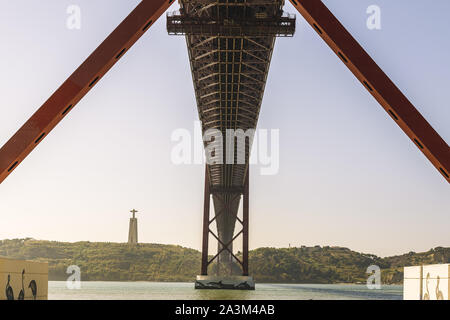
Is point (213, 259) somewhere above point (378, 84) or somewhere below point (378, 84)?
below

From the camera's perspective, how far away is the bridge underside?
19062mm

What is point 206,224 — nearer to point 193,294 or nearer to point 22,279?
point 193,294

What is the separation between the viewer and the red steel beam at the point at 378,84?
1176 centimetres

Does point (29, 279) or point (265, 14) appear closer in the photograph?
point (29, 279)

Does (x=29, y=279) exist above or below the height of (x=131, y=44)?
below

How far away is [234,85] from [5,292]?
53.3 ft

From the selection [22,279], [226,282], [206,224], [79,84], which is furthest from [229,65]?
[206,224]

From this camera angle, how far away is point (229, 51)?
2189cm

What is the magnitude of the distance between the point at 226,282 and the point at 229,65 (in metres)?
21.7

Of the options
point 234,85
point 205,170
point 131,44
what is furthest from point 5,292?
point 205,170

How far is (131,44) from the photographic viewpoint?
12.6 m

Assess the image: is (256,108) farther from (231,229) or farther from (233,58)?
(231,229)
